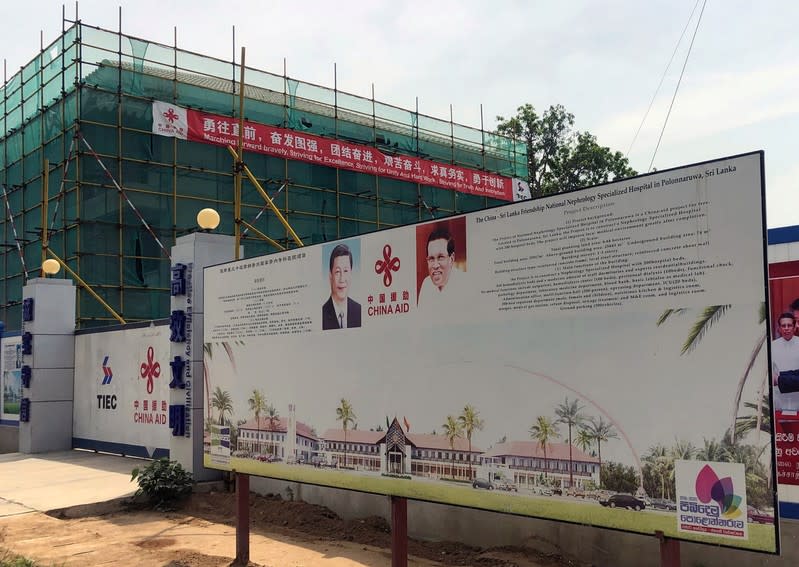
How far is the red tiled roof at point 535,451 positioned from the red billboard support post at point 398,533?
1.07 metres

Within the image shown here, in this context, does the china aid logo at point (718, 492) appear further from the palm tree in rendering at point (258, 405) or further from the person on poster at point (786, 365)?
the palm tree in rendering at point (258, 405)

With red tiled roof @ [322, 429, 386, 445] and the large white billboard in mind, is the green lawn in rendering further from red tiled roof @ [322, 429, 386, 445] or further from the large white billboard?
red tiled roof @ [322, 429, 386, 445]

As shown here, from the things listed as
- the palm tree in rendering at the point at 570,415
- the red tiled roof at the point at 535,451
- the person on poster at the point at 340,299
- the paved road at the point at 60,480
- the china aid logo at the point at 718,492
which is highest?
the person on poster at the point at 340,299

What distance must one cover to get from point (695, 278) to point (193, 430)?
335 inches

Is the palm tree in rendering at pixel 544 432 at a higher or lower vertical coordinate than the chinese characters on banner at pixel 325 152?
lower

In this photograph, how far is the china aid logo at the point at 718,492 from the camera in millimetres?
3895

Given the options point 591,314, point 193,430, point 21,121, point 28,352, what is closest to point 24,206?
point 21,121

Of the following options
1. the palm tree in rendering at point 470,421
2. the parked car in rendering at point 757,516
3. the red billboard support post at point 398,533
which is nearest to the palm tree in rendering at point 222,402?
the red billboard support post at point 398,533

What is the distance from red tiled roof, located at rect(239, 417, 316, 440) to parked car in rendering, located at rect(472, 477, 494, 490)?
5.99 ft

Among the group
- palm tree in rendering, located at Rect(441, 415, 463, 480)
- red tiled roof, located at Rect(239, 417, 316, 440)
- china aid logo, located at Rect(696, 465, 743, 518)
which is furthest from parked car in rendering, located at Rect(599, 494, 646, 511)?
red tiled roof, located at Rect(239, 417, 316, 440)

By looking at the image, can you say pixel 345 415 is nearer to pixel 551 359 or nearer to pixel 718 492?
pixel 551 359

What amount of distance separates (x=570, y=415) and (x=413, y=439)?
1.40 m

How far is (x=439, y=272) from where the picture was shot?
18.0 feet

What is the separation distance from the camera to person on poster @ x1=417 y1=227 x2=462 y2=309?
17.7 ft
